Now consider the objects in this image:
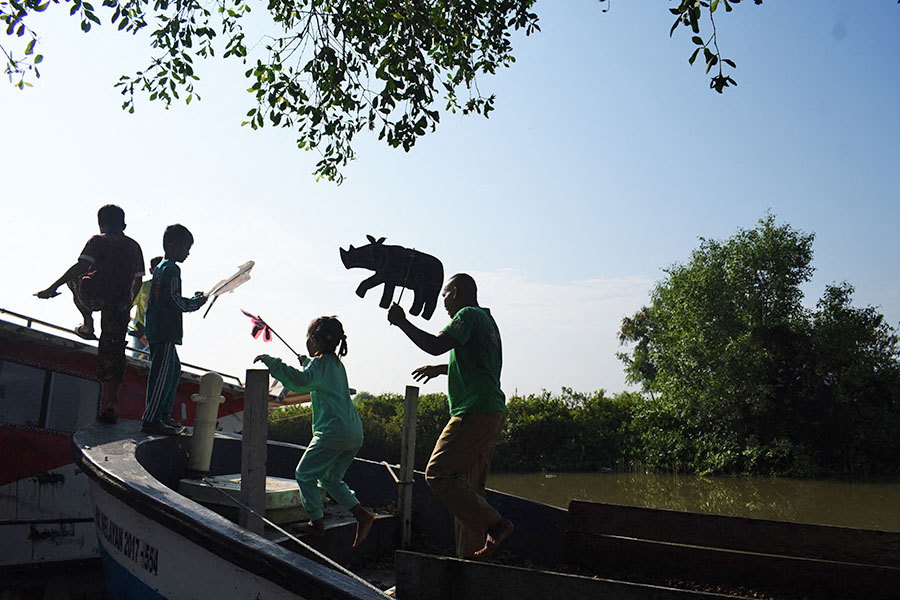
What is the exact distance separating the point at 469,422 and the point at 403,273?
1.26 m

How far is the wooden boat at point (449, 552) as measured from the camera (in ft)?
10.3

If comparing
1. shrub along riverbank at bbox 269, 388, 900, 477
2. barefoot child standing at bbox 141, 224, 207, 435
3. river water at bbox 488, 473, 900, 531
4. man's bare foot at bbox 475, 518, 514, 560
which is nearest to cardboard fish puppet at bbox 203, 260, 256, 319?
barefoot child standing at bbox 141, 224, 207, 435

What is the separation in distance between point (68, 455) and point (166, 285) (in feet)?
9.49

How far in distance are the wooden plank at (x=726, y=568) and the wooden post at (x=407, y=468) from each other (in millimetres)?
1438

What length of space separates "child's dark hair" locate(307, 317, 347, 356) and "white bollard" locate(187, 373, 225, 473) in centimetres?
98

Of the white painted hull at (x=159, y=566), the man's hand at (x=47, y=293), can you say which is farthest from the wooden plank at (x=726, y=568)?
the man's hand at (x=47, y=293)

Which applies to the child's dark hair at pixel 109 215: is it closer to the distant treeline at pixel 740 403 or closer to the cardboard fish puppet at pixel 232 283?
the cardboard fish puppet at pixel 232 283

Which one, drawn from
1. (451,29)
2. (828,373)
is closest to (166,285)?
(451,29)

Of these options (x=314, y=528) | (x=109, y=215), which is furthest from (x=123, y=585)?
(x=109, y=215)

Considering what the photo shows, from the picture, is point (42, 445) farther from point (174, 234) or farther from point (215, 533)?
point (215, 533)

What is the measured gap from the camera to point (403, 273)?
4.94 m

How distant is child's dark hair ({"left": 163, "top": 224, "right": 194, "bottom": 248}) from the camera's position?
584cm

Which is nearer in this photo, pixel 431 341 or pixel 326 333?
pixel 431 341

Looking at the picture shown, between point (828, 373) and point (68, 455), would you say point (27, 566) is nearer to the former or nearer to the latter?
point (68, 455)
